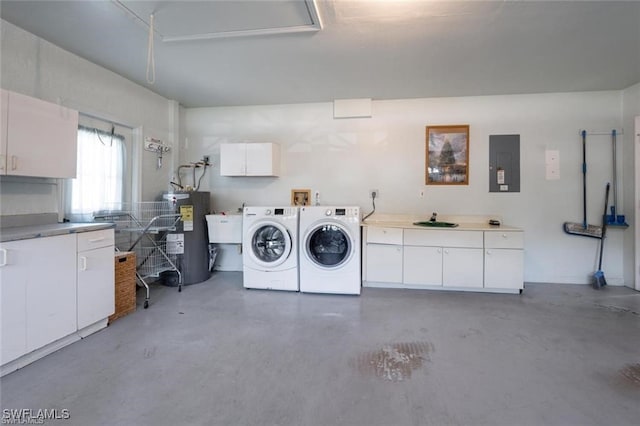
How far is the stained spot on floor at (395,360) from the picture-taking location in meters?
1.90

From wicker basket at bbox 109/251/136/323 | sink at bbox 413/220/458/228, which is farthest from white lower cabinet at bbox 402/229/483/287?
wicker basket at bbox 109/251/136/323

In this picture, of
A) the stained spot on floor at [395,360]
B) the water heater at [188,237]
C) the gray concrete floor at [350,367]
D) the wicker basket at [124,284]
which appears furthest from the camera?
the water heater at [188,237]

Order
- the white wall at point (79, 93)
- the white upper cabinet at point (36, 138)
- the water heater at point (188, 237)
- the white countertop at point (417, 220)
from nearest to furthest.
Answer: the white upper cabinet at point (36, 138), the white wall at point (79, 93), the water heater at point (188, 237), the white countertop at point (417, 220)

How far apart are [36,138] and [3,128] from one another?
0.21 metres

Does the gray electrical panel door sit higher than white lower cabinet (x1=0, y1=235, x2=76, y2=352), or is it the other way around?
the gray electrical panel door

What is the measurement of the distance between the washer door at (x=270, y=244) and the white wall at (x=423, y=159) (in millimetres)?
911

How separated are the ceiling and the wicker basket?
2018 millimetres

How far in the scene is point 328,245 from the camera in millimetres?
3547

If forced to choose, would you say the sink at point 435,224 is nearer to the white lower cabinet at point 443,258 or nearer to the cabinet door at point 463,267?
the white lower cabinet at point 443,258

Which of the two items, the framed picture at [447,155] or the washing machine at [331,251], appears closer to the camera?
the washing machine at [331,251]

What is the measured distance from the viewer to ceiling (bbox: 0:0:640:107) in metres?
2.14

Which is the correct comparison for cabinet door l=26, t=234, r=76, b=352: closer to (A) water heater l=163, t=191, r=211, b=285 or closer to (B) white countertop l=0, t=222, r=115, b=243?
(B) white countertop l=0, t=222, r=115, b=243

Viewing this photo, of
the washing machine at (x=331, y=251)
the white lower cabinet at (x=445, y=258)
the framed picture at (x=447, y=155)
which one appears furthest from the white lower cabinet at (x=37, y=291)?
the framed picture at (x=447, y=155)

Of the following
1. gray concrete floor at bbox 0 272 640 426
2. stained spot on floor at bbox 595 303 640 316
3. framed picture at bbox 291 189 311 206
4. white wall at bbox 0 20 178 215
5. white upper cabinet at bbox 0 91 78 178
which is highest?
white wall at bbox 0 20 178 215
